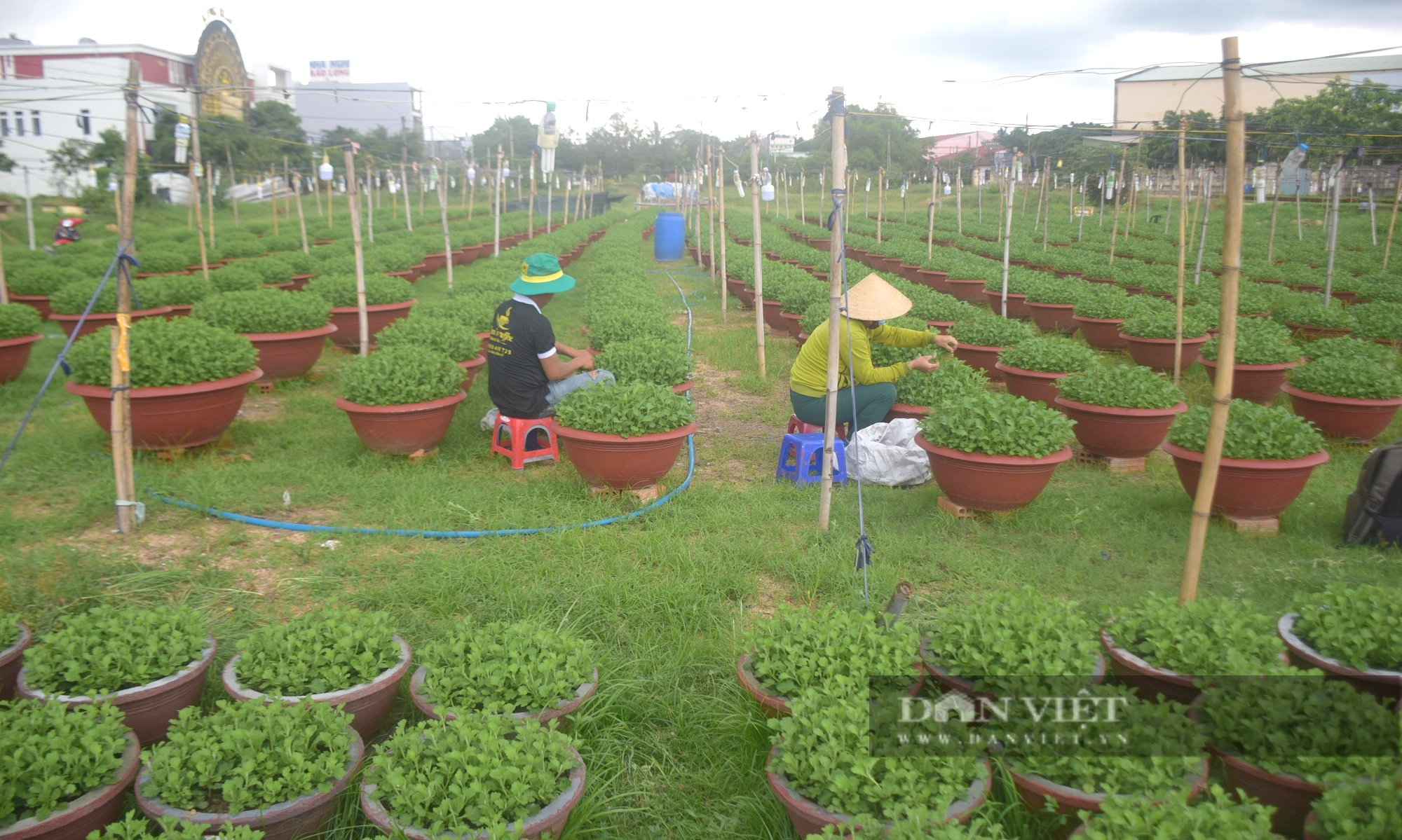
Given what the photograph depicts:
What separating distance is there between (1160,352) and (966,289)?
581cm

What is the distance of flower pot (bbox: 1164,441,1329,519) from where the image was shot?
5215 millimetres

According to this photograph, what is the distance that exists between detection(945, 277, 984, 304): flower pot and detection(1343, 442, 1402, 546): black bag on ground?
9.39 meters

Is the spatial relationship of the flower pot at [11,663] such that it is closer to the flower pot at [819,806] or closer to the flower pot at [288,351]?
the flower pot at [819,806]

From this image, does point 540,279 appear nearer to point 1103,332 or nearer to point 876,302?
point 876,302

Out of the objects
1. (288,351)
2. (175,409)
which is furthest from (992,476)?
(288,351)

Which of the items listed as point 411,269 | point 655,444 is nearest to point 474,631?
point 655,444

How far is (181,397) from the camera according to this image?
623 cm

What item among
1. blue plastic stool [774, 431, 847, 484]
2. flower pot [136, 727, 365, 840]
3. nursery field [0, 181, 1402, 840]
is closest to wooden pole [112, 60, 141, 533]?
nursery field [0, 181, 1402, 840]

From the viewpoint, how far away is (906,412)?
6.79 meters

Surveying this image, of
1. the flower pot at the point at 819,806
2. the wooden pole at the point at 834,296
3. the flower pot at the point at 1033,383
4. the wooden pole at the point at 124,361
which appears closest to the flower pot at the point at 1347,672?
the flower pot at the point at 819,806

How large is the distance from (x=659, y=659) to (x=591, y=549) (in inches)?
50.1

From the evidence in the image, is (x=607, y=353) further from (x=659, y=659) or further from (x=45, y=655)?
(x=45, y=655)

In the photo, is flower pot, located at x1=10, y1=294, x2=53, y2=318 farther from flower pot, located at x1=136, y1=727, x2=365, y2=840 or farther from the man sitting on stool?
flower pot, located at x1=136, y1=727, x2=365, y2=840

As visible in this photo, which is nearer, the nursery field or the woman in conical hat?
the nursery field
